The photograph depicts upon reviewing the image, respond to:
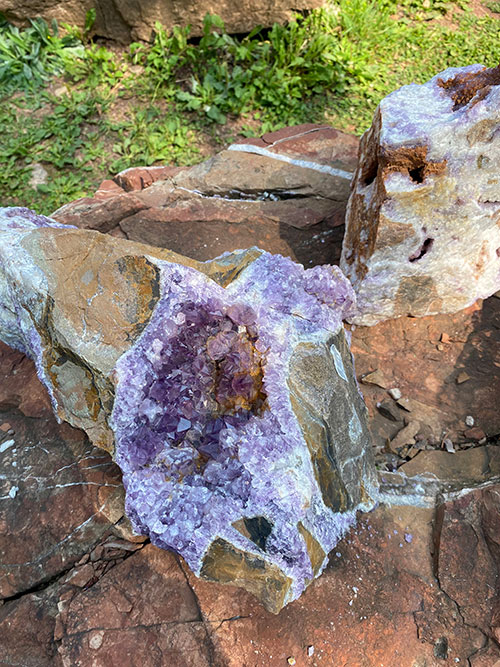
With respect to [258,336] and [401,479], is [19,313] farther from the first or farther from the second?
[401,479]

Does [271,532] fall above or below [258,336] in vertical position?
below

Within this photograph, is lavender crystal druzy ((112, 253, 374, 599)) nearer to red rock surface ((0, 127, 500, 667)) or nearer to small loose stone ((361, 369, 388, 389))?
red rock surface ((0, 127, 500, 667))

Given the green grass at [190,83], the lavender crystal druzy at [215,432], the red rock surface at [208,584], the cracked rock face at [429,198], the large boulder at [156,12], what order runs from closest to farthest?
the lavender crystal druzy at [215,432] < the red rock surface at [208,584] < the cracked rock face at [429,198] < the green grass at [190,83] < the large boulder at [156,12]

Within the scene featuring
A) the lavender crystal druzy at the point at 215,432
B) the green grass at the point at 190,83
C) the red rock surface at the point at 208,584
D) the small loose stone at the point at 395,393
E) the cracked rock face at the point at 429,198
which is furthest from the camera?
the green grass at the point at 190,83

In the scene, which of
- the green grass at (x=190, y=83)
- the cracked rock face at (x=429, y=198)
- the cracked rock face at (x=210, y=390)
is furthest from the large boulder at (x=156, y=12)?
the cracked rock face at (x=210, y=390)

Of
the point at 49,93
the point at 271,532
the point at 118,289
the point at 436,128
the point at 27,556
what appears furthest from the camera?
the point at 49,93

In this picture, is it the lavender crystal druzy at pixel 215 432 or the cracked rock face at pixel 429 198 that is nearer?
the lavender crystal druzy at pixel 215 432

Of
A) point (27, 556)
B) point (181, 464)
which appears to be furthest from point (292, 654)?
point (27, 556)

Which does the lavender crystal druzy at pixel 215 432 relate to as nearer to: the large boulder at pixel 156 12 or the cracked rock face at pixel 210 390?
the cracked rock face at pixel 210 390
